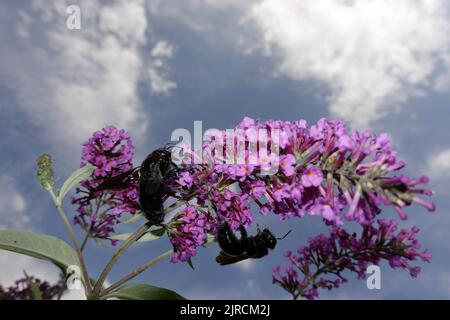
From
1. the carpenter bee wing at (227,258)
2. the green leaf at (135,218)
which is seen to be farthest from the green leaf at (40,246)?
the carpenter bee wing at (227,258)

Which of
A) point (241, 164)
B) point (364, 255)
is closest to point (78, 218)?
point (241, 164)

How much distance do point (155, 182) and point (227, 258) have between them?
2.71 feet

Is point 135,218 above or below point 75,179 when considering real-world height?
below

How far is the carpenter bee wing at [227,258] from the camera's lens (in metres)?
2.92

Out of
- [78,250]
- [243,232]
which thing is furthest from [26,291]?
[243,232]

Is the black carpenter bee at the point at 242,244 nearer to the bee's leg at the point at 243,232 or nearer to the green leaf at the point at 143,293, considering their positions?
the bee's leg at the point at 243,232

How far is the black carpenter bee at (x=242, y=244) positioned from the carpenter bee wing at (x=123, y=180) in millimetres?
739

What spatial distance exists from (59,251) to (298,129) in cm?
188

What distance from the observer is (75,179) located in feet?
10.6

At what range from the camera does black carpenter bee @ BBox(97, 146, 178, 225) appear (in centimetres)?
269

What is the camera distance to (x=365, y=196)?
7.13 feet

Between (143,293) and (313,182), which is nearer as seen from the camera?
(313,182)

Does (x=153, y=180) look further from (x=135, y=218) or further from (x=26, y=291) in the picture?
(x=26, y=291)
